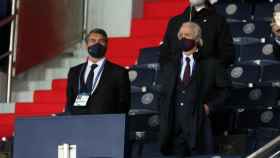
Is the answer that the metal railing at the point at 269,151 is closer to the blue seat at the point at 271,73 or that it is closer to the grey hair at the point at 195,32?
the grey hair at the point at 195,32

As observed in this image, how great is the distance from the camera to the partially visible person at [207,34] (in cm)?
829

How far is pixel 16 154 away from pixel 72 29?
13.7 feet

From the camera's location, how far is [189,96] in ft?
24.9

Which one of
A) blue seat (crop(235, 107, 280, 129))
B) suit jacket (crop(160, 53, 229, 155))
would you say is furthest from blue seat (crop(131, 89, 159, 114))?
suit jacket (crop(160, 53, 229, 155))

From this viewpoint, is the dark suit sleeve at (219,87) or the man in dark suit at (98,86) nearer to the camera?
the dark suit sleeve at (219,87)

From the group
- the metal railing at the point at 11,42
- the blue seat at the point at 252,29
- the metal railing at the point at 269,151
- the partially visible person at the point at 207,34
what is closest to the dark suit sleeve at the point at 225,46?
the partially visible person at the point at 207,34

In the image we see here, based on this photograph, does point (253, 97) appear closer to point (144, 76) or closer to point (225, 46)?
point (225, 46)

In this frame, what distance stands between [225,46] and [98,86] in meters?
1.11

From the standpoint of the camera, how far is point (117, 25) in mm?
12062

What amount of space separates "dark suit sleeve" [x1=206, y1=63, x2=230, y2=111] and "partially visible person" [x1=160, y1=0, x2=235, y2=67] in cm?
39

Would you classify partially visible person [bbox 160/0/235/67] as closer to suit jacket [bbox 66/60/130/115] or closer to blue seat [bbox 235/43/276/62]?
suit jacket [bbox 66/60/130/115]

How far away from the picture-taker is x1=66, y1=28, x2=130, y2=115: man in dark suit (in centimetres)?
807

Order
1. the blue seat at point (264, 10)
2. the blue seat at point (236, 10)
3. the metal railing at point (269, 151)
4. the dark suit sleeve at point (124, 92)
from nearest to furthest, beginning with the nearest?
the metal railing at point (269, 151) < the dark suit sleeve at point (124, 92) < the blue seat at point (264, 10) < the blue seat at point (236, 10)

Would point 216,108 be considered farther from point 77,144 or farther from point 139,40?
point 139,40
